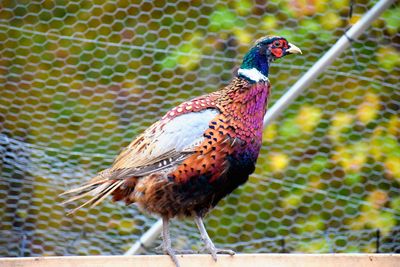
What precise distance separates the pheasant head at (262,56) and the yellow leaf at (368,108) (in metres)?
1.52

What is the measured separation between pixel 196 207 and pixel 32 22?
2.05 metres

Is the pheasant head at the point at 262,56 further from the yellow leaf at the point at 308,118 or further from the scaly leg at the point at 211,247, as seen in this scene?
the yellow leaf at the point at 308,118

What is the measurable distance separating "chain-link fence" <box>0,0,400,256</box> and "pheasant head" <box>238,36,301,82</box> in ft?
4.36

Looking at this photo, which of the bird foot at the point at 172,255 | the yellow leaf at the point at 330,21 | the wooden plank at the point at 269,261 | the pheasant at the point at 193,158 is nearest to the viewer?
the wooden plank at the point at 269,261

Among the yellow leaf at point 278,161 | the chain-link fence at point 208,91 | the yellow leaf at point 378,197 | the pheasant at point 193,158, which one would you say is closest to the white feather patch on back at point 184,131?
the pheasant at point 193,158

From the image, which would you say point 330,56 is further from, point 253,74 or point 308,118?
point 308,118

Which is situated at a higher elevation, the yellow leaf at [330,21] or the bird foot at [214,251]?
the yellow leaf at [330,21]

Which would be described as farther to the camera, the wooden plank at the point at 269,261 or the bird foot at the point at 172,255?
the bird foot at the point at 172,255

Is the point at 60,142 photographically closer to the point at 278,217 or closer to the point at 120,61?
the point at 120,61

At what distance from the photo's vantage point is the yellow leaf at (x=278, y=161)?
15.9 ft

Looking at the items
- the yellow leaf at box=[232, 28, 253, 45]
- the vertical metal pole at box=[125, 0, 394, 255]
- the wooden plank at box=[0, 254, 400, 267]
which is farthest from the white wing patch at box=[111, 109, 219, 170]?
the yellow leaf at box=[232, 28, 253, 45]

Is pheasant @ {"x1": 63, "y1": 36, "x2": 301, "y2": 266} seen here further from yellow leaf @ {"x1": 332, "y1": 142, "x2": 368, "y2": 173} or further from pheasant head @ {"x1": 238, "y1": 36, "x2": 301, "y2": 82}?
yellow leaf @ {"x1": 332, "y1": 142, "x2": 368, "y2": 173}

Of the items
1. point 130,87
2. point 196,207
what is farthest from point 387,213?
point 196,207

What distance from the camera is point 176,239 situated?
451 cm
